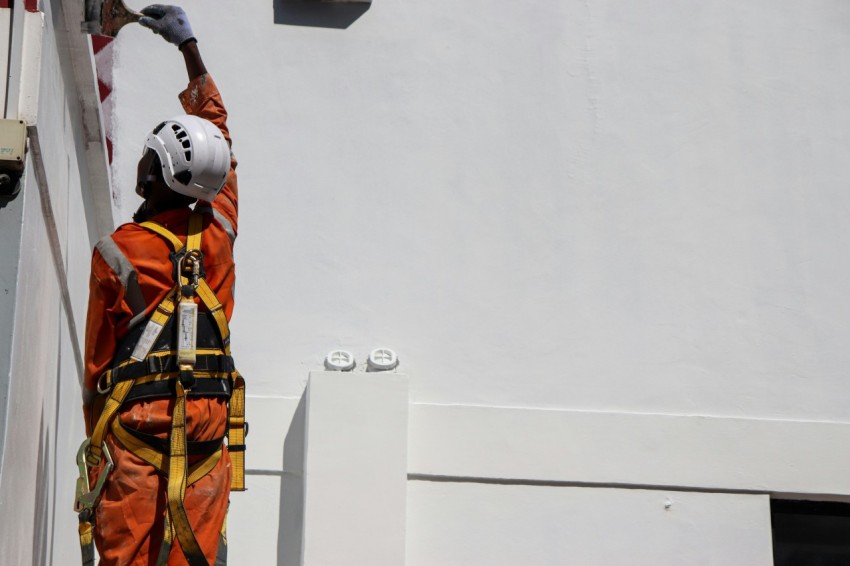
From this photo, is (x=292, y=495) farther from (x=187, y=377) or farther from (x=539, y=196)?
(x=187, y=377)

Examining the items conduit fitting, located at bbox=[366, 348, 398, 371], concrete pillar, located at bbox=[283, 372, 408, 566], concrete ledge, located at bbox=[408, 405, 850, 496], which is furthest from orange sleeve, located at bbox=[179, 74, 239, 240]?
concrete ledge, located at bbox=[408, 405, 850, 496]

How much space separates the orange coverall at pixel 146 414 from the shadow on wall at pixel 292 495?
2346 mm

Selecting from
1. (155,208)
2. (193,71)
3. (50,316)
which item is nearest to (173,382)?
(155,208)

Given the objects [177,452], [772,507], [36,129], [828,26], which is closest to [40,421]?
[177,452]

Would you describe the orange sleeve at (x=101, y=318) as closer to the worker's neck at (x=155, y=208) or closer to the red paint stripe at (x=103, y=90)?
the worker's neck at (x=155, y=208)

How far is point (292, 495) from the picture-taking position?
690 centimetres

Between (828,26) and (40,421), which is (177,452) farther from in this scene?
(828,26)

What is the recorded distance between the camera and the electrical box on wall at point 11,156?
3.94m

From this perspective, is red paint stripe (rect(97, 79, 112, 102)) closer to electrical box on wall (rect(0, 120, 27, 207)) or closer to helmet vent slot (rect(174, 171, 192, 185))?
helmet vent slot (rect(174, 171, 192, 185))

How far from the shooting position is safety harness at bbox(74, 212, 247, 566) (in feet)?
13.8

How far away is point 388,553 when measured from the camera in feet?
21.7

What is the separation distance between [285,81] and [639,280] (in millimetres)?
2208

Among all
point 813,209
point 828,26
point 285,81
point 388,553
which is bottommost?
point 388,553

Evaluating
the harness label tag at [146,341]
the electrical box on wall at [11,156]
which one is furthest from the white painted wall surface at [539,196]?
the electrical box on wall at [11,156]
